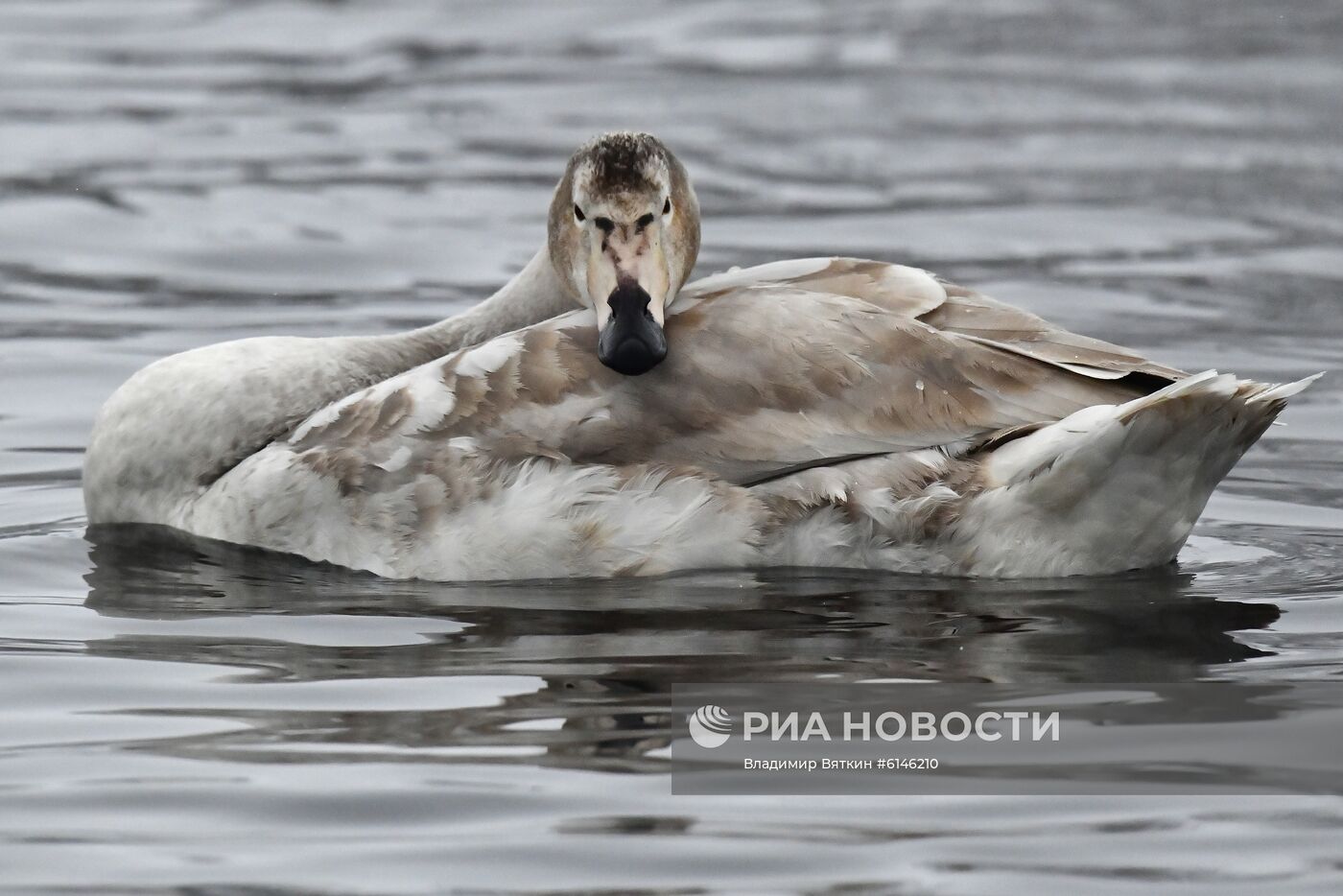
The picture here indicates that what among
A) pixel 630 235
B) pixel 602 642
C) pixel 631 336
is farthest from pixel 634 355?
pixel 602 642

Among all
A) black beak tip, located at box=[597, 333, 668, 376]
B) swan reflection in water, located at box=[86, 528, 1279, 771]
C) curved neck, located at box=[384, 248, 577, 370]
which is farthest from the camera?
curved neck, located at box=[384, 248, 577, 370]

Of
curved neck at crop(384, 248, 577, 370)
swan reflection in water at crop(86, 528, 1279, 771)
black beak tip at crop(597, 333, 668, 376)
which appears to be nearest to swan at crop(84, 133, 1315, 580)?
black beak tip at crop(597, 333, 668, 376)

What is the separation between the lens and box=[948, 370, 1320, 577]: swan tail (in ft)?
21.5

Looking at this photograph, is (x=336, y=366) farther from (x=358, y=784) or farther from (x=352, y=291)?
(x=352, y=291)

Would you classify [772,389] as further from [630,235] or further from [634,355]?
[630,235]

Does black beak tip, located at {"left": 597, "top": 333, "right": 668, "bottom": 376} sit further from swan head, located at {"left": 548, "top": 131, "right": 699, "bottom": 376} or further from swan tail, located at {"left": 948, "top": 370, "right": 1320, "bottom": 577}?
swan tail, located at {"left": 948, "top": 370, "right": 1320, "bottom": 577}

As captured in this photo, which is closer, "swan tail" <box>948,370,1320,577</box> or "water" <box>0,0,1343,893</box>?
"water" <box>0,0,1343,893</box>

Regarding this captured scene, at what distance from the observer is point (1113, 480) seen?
6742mm

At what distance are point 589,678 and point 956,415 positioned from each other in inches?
62.1

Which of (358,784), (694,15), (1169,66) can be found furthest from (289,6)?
(358,784)

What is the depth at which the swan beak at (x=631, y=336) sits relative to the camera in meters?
6.79

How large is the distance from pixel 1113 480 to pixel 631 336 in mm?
1456

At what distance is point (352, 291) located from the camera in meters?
12.7

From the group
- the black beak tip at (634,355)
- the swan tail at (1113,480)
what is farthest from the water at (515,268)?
the black beak tip at (634,355)
